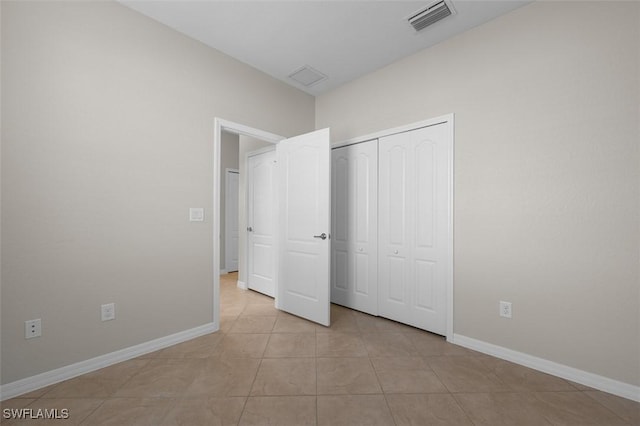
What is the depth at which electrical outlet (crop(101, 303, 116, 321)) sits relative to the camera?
6.86 ft

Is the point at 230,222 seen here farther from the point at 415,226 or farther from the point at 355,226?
the point at 415,226

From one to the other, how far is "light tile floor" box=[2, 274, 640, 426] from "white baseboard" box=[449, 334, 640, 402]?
0.06 metres

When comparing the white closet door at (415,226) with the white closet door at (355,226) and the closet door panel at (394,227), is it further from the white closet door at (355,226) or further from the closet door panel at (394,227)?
the white closet door at (355,226)

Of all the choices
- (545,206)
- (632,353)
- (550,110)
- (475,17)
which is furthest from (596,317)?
(475,17)

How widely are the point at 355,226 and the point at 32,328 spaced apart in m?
2.86

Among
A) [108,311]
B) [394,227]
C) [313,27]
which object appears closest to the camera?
[108,311]

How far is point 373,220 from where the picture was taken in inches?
125

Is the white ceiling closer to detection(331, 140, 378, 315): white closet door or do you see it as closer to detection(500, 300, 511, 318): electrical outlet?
detection(331, 140, 378, 315): white closet door

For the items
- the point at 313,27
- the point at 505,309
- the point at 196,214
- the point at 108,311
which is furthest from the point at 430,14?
the point at 108,311

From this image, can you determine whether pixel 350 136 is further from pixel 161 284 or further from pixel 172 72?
pixel 161 284

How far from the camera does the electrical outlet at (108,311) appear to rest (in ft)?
6.86

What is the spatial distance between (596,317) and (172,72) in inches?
151

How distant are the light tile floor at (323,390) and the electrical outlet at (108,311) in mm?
377

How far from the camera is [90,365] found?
6.63ft
